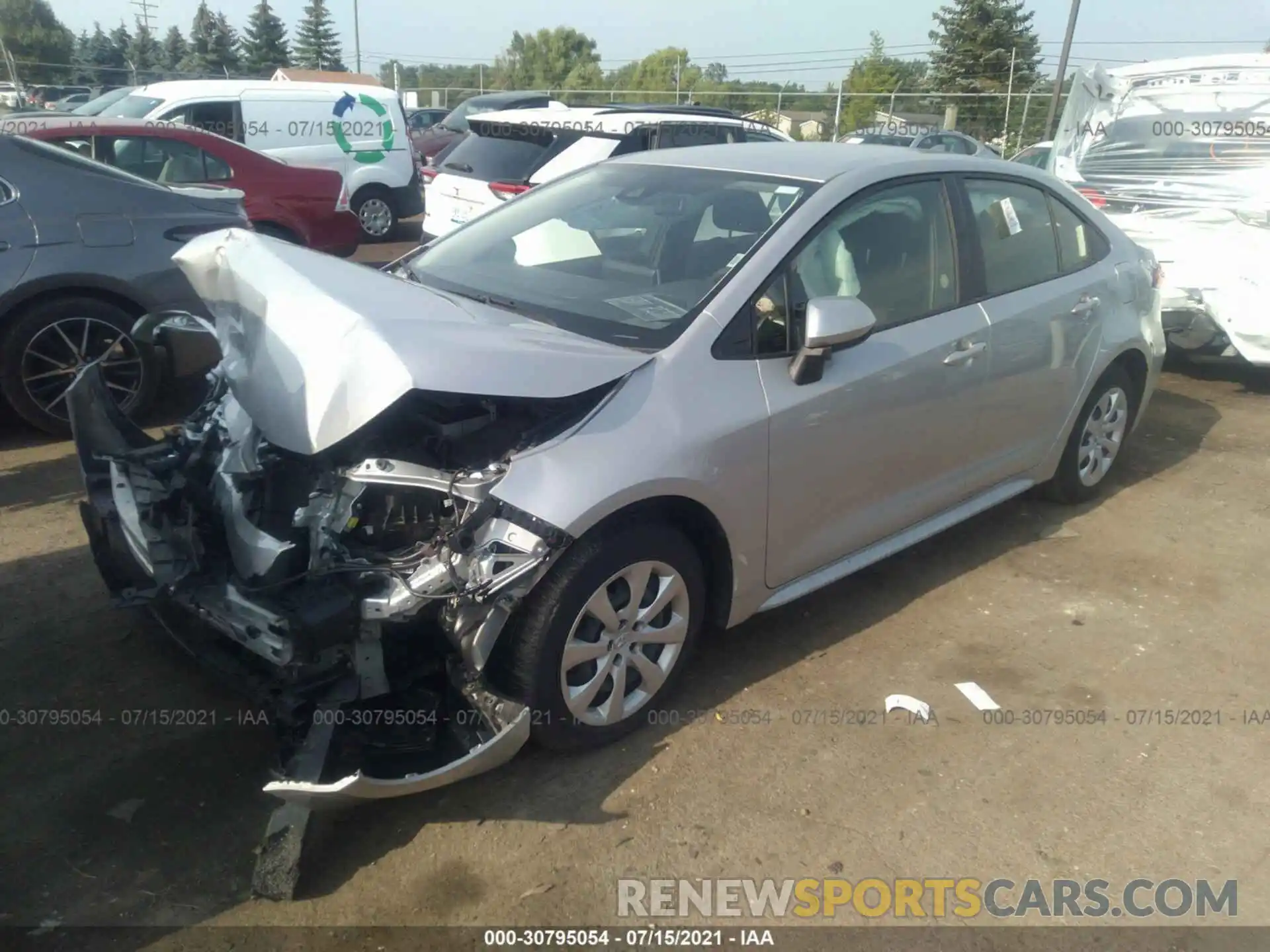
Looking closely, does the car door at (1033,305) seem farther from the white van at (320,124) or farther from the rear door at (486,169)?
the white van at (320,124)

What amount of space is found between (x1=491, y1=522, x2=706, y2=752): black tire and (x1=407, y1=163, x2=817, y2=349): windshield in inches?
24.6

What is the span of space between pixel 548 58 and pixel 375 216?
72180 mm

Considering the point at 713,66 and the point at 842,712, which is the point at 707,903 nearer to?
the point at 842,712

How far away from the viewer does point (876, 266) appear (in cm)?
375

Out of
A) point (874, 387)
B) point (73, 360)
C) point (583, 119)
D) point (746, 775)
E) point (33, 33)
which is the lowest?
point (746, 775)

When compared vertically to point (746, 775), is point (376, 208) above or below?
above

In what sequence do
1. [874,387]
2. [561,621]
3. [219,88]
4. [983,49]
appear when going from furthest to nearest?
[983,49]
[219,88]
[874,387]
[561,621]

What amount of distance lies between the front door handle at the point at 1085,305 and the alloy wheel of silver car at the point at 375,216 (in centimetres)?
1030

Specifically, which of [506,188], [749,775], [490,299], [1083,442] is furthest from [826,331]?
[506,188]

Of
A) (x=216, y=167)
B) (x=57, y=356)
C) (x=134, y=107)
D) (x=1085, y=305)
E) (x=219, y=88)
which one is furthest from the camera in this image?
(x=219, y=88)

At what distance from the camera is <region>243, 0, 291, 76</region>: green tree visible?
6112cm

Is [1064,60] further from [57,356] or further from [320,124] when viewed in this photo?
[57,356]

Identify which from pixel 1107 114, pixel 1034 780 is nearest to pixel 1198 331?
pixel 1107 114

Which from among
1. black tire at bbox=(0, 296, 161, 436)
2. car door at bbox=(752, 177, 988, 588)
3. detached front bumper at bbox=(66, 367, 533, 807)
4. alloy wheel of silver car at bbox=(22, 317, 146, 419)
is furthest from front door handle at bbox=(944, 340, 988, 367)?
alloy wheel of silver car at bbox=(22, 317, 146, 419)
